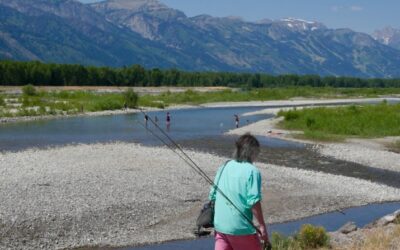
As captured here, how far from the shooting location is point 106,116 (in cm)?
7462

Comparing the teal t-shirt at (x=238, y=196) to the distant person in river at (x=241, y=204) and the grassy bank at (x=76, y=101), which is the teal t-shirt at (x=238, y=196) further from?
the grassy bank at (x=76, y=101)

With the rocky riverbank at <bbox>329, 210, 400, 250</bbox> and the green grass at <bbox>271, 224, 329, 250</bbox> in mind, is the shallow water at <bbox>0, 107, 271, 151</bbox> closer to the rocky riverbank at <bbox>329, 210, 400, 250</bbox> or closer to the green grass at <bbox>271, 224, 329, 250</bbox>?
the rocky riverbank at <bbox>329, 210, 400, 250</bbox>

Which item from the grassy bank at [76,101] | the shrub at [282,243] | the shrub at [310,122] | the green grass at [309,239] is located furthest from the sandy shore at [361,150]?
the grassy bank at [76,101]

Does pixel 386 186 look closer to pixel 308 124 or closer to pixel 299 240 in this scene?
pixel 299 240

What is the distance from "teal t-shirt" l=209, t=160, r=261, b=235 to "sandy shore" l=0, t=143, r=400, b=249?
9.21 m

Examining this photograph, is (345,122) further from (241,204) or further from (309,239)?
(241,204)

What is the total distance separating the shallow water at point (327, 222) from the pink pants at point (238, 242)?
339 inches

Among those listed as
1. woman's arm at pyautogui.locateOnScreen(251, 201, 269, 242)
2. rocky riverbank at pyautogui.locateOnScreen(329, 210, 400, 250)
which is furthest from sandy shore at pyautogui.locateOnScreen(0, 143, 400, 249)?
woman's arm at pyautogui.locateOnScreen(251, 201, 269, 242)

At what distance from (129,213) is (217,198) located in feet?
38.2

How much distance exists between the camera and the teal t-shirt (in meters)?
7.47

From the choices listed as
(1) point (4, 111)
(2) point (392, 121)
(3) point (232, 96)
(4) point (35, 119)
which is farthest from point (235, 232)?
(3) point (232, 96)

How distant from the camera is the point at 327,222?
772 inches

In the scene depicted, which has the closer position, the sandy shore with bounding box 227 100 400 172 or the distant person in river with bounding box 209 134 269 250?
the distant person in river with bounding box 209 134 269 250

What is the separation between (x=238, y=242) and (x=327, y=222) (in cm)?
1271
